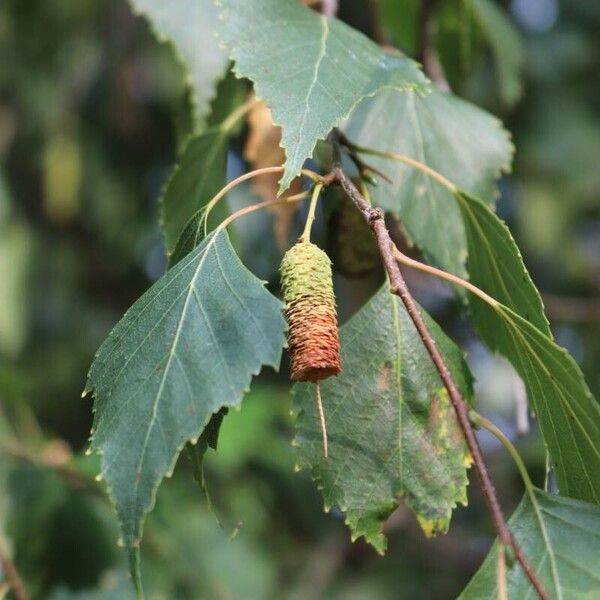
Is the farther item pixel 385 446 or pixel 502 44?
pixel 502 44

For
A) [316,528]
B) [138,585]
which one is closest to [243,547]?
[316,528]

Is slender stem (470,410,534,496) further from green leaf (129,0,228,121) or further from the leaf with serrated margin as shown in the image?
green leaf (129,0,228,121)

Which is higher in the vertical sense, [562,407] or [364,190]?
[364,190]

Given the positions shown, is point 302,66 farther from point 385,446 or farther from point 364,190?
point 385,446

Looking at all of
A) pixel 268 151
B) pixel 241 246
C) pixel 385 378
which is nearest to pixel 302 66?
pixel 385 378

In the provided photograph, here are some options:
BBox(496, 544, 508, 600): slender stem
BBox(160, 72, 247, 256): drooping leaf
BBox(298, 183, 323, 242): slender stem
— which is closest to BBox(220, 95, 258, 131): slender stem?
BBox(160, 72, 247, 256): drooping leaf

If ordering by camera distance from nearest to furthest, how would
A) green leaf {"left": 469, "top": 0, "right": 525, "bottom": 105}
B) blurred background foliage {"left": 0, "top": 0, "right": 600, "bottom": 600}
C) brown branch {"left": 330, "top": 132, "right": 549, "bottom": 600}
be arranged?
brown branch {"left": 330, "top": 132, "right": 549, "bottom": 600}
green leaf {"left": 469, "top": 0, "right": 525, "bottom": 105}
blurred background foliage {"left": 0, "top": 0, "right": 600, "bottom": 600}
